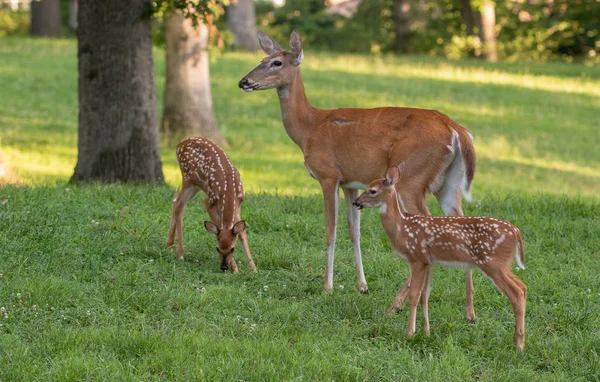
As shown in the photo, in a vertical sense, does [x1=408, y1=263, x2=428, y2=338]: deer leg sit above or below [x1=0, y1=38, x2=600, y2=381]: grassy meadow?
above

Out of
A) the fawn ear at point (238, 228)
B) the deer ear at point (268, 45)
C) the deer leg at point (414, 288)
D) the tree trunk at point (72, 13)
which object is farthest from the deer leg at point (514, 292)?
the tree trunk at point (72, 13)

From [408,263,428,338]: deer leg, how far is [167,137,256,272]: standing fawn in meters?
1.90

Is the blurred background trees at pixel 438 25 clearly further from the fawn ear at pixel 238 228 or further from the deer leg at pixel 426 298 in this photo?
the deer leg at pixel 426 298

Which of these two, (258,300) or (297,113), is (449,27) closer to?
(297,113)

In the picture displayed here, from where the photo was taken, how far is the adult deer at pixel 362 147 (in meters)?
7.16

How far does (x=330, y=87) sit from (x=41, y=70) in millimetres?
7334

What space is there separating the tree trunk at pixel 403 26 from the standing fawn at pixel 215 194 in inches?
1159

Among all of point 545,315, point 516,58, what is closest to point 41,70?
point 545,315

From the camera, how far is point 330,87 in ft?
71.9

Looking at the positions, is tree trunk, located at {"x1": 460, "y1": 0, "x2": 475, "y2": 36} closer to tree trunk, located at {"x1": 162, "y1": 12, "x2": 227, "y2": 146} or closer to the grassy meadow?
tree trunk, located at {"x1": 162, "y1": 12, "x2": 227, "y2": 146}

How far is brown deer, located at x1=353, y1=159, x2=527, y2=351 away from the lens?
20.6ft

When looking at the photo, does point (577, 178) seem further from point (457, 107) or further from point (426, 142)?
point (426, 142)

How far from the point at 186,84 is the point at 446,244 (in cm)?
1074

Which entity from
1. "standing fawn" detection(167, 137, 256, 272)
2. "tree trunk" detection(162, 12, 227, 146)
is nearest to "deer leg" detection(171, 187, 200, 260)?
"standing fawn" detection(167, 137, 256, 272)
